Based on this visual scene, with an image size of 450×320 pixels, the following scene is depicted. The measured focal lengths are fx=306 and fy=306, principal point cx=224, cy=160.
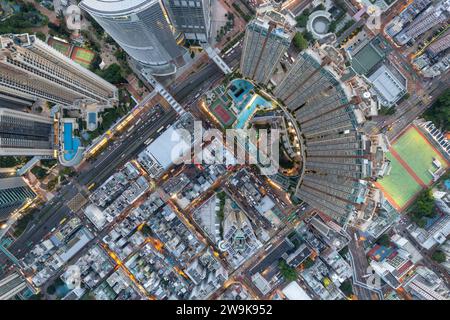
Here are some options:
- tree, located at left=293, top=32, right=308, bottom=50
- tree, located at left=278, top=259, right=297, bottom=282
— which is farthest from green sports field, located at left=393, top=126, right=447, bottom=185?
tree, located at left=278, top=259, right=297, bottom=282

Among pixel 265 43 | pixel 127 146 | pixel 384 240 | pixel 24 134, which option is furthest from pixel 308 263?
pixel 24 134

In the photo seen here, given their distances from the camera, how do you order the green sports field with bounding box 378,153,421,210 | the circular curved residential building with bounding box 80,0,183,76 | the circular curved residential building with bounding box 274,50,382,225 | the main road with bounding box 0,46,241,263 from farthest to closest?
1. the main road with bounding box 0,46,241,263
2. the green sports field with bounding box 378,153,421,210
3. the circular curved residential building with bounding box 274,50,382,225
4. the circular curved residential building with bounding box 80,0,183,76

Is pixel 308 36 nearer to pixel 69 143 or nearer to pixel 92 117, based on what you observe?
pixel 92 117

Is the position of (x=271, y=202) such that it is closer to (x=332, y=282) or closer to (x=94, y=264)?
(x=332, y=282)

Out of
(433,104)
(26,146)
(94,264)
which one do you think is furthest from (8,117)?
(433,104)

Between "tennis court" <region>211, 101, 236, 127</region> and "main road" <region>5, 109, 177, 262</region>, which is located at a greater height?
"main road" <region>5, 109, 177, 262</region>

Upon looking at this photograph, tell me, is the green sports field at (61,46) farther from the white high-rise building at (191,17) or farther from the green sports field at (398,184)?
the green sports field at (398,184)

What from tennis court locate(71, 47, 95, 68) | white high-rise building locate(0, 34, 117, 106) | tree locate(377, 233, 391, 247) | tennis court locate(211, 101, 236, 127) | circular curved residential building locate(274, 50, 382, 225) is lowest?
tree locate(377, 233, 391, 247)

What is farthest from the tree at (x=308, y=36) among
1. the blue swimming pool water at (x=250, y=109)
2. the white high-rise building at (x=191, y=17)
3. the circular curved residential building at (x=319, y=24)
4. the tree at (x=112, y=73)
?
the tree at (x=112, y=73)

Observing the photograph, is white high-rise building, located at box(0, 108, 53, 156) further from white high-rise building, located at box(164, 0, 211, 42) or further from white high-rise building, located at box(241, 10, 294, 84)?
white high-rise building, located at box(241, 10, 294, 84)
